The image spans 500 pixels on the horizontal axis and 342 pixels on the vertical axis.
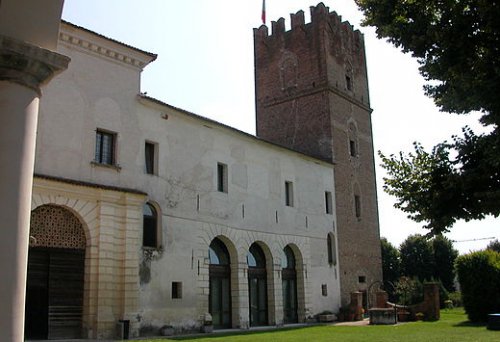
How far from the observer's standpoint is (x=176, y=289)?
64.5ft

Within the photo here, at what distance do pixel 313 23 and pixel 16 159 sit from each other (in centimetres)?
2971

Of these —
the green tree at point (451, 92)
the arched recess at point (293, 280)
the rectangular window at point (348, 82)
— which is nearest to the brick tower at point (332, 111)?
the rectangular window at point (348, 82)

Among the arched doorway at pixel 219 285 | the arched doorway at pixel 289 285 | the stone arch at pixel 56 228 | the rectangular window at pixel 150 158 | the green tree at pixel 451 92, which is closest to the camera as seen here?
the green tree at pixel 451 92

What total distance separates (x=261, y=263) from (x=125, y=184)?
8.84 meters

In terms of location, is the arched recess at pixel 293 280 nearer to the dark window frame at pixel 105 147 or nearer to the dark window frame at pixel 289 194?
the dark window frame at pixel 289 194

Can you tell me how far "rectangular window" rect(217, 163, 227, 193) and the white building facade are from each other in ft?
0.14

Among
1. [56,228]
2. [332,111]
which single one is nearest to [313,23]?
[332,111]

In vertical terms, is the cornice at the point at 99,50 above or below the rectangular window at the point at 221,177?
above

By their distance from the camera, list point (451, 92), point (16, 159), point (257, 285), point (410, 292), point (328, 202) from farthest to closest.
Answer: point (410, 292) → point (328, 202) → point (257, 285) → point (451, 92) → point (16, 159)

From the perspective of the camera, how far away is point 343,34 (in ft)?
112

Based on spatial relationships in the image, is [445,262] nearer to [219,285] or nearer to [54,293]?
[219,285]

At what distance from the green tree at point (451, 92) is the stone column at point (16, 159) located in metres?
6.00

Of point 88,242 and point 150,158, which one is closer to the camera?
point 88,242

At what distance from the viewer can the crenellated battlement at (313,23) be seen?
32531 millimetres
